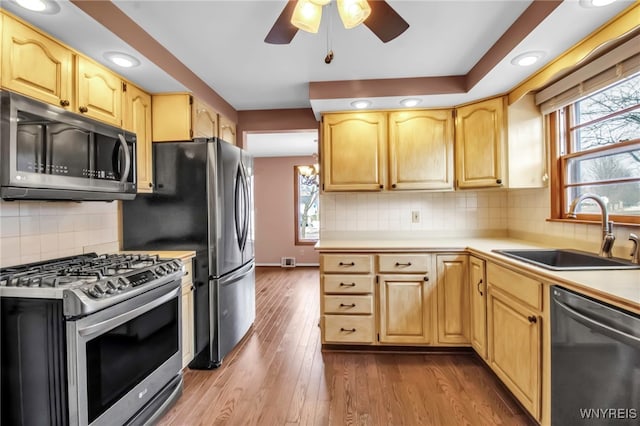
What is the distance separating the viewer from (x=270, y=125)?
11.5 ft

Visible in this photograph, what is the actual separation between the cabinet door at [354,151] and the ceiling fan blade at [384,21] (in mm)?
1347

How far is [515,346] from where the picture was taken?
182cm

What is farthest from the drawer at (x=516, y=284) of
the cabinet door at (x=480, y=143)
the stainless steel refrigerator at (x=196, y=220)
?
the stainless steel refrigerator at (x=196, y=220)

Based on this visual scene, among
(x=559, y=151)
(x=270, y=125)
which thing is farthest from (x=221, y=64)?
(x=559, y=151)

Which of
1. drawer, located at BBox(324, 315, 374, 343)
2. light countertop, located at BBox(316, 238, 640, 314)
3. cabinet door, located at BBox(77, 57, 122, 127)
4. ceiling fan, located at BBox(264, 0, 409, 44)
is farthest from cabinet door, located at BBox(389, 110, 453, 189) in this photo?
cabinet door, located at BBox(77, 57, 122, 127)

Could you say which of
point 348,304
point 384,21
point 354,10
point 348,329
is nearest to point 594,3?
point 384,21

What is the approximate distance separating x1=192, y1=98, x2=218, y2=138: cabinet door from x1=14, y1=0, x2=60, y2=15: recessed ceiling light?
1.13 metres

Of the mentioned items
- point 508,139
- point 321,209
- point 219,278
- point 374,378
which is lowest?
point 374,378

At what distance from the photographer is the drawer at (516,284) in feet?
5.32

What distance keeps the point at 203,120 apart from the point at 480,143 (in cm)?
238

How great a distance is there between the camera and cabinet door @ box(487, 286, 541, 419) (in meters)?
1.62

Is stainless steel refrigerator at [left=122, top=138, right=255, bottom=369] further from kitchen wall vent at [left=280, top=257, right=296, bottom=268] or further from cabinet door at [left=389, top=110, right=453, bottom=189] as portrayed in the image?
kitchen wall vent at [left=280, top=257, right=296, bottom=268]

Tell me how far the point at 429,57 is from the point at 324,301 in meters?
2.04

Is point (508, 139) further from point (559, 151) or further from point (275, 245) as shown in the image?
point (275, 245)
